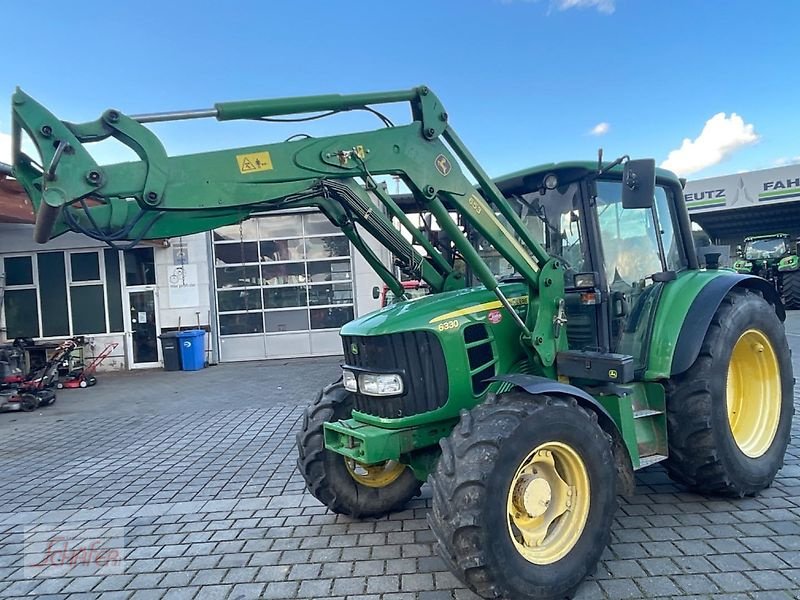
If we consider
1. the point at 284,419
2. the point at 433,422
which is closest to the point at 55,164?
the point at 433,422

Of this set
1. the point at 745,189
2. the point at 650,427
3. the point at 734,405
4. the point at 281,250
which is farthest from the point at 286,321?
the point at 745,189

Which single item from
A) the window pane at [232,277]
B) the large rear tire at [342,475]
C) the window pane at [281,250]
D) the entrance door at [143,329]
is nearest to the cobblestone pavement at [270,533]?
the large rear tire at [342,475]

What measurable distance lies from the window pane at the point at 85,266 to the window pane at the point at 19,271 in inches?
44.0

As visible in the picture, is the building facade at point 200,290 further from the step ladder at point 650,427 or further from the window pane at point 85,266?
the step ladder at point 650,427

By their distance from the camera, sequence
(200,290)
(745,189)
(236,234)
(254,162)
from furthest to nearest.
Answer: (745,189), (236,234), (200,290), (254,162)

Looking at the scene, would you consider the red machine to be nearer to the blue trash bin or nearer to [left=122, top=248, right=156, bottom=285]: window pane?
the blue trash bin

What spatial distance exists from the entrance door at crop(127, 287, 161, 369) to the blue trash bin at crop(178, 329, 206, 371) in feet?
3.96

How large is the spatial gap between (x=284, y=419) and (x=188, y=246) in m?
8.11

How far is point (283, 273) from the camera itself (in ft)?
48.2

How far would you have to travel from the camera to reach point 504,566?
279cm

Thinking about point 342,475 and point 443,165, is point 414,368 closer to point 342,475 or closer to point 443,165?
point 342,475

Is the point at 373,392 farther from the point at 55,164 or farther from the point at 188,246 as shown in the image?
the point at 188,246

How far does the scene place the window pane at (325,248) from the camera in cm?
1469

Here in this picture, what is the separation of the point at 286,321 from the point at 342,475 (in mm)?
11016
